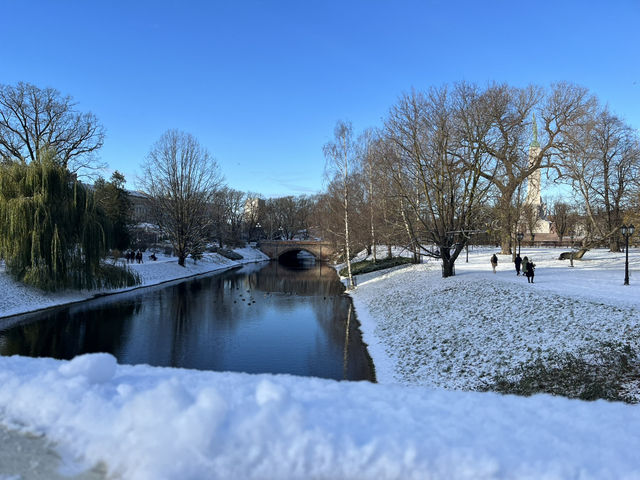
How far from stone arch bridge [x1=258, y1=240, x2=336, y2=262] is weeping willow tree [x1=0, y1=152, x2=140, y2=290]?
142 ft

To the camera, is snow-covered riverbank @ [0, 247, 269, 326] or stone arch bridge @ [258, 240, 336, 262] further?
stone arch bridge @ [258, 240, 336, 262]

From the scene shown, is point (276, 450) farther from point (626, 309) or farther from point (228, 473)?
point (626, 309)

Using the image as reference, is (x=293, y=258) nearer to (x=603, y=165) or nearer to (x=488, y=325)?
(x=603, y=165)

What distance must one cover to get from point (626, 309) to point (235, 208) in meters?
78.3

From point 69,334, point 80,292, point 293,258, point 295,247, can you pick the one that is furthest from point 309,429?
point 293,258

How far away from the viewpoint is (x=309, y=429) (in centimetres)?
329

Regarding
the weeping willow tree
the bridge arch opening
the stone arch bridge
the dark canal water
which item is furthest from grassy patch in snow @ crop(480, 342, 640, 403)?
the bridge arch opening

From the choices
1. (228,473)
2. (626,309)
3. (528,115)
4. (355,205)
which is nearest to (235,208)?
(355,205)

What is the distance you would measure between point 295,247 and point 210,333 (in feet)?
174

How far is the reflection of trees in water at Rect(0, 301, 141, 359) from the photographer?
13070 millimetres

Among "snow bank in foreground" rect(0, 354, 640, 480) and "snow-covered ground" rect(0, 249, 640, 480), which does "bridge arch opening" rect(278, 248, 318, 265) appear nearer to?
"snow-covered ground" rect(0, 249, 640, 480)

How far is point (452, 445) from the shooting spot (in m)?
3.21

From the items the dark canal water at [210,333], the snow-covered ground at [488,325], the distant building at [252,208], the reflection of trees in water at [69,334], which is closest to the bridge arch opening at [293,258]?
the distant building at [252,208]

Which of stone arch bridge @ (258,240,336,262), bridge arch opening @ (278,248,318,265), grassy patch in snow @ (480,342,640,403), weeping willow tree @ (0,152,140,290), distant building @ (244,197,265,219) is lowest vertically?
bridge arch opening @ (278,248,318,265)
